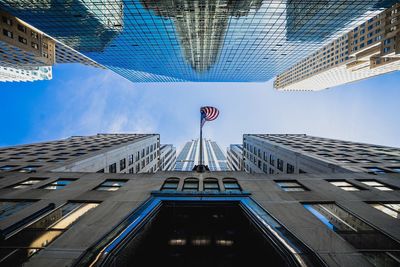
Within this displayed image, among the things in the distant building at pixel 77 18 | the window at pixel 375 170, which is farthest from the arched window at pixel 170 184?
the distant building at pixel 77 18

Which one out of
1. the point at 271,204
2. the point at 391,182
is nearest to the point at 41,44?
the point at 271,204

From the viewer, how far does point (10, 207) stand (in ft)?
48.5

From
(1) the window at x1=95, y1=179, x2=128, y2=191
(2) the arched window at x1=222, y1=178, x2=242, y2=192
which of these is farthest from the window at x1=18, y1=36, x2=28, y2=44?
(2) the arched window at x1=222, y1=178, x2=242, y2=192

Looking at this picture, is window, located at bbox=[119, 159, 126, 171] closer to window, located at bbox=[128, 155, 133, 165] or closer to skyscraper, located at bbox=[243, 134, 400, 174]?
window, located at bbox=[128, 155, 133, 165]

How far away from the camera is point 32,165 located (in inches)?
1046

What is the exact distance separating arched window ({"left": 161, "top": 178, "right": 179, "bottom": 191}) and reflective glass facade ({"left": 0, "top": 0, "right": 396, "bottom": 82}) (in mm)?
28499

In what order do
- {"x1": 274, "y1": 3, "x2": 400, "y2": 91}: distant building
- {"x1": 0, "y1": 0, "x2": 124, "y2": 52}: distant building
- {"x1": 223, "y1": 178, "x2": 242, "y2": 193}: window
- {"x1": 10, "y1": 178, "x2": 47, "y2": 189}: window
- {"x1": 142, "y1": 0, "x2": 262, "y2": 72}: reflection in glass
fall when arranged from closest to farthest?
{"x1": 223, "y1": 178, "x2": 242, "y2": 193}: window
{"x1": 10, "y1": 178, "x2": 47, "y2": 189}: window
{"x1": 142, "y1": 0, "x2": 262, "y2": 72}: reflection in glass
{"x1": 0, "y1": 0, "x2": 124, "y2": 52}: distant building
{"x1": 274, "y1": 3, "x2": 400, "y2": 91}: distant building

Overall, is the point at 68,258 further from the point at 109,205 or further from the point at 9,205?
the point at 9,205

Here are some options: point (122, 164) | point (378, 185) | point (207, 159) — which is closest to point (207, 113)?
point (378, 185)

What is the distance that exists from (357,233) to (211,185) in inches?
444

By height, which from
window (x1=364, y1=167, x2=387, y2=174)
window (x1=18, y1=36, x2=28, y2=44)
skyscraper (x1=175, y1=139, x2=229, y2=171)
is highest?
window (x1=18, y1=36, x2=28, y2=44)

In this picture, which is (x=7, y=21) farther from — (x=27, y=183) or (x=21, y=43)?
(x=27, y=183)

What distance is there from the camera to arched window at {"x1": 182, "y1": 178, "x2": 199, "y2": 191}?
1833 centimetres

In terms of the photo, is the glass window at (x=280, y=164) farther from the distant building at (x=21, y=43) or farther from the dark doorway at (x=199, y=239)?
the distant building at (x=21, y=43)
